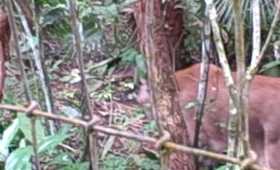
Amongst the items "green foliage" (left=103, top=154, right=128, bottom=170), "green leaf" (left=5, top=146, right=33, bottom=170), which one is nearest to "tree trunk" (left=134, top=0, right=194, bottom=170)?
"green foliage" (left=103, top=154, right=128, bottom=170)

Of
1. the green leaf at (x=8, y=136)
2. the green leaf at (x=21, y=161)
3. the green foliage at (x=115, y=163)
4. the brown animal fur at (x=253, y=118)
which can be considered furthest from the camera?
the brown animal fur at (x=253, y=118)

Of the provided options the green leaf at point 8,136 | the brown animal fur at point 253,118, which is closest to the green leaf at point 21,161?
the green leaf at point 8,136

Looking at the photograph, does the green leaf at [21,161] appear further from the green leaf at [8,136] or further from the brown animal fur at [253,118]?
the brown animal fur at [253,118]

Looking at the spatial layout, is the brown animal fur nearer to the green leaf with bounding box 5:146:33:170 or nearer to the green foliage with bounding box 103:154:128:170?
the green foliage with bounding box 103:154:128:170

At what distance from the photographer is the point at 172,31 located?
Result: 3617mm

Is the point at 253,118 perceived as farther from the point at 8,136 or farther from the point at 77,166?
→ the point at 8,136

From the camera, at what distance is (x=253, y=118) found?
3252mm

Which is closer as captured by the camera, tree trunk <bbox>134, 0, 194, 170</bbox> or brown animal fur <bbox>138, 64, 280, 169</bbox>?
tree trunk <bbox>134, 0, 194, 170</bbox>

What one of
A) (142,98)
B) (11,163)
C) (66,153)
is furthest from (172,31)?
(11,163)

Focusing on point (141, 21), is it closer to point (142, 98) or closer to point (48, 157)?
point (48, 157)

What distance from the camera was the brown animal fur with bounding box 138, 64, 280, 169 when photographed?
10.4ft

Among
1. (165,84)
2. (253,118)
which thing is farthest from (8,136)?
(253,118)

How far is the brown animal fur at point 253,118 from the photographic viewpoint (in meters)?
3.17

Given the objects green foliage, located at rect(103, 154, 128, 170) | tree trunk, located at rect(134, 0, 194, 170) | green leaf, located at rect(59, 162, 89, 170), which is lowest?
green foliage, located at rect(103, 154, 128, 170)
